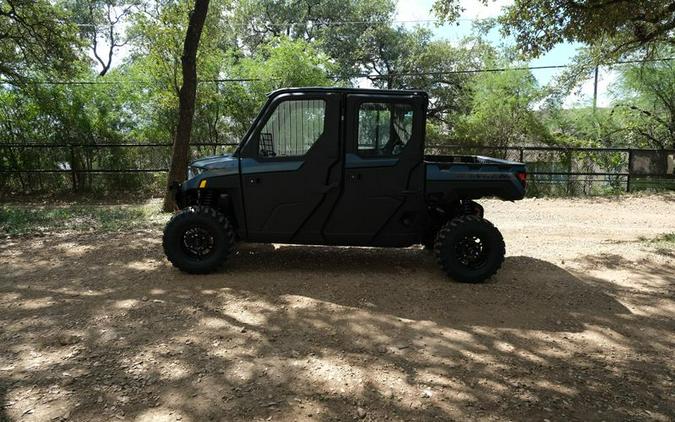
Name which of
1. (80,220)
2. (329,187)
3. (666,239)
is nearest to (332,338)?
(329,187)

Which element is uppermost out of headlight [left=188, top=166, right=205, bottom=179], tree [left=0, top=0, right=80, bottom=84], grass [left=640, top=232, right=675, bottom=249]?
tree [left=0, top=0, right=80, bottom=84]

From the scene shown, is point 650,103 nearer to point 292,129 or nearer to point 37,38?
point 292,129

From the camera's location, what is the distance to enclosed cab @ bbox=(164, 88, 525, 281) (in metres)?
5.39

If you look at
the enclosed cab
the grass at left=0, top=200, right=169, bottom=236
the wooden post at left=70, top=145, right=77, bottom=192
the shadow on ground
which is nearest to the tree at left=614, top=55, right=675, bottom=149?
the shadow on ground

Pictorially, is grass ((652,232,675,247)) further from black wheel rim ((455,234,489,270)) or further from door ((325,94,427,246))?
door ((325,94,427,246))

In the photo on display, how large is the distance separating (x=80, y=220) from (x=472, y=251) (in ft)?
26.4

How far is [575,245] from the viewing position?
760cm

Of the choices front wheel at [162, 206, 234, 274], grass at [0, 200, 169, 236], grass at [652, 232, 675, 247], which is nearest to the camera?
front wheel at [162, 206, 234, 274]

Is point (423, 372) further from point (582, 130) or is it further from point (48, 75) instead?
point (582, 130)

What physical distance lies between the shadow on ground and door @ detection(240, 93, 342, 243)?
749 mm

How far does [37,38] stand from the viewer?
13.6 meters

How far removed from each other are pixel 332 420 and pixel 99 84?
624 inches

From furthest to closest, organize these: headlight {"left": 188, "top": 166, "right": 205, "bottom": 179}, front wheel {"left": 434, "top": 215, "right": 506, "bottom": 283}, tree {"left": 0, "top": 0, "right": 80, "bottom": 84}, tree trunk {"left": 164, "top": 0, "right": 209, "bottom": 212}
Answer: tree {"left": 0, "top": 0, "right": 80, "bottom": 84}
tree trunk {"left": 164, "top": 0, "right": 209, "bottom": 212}
headlight {"left": 188, "top": 166, "right": 205, "bottom": 179}
front wheel {"left": 434, "top": 215, "right": 506, "bottom": 283}

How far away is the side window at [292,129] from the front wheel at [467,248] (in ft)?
5.77
